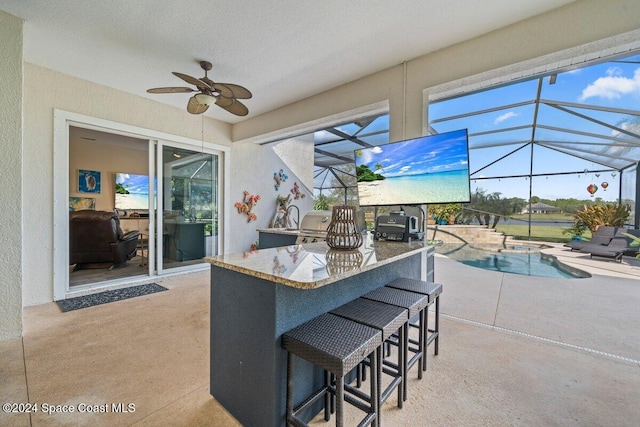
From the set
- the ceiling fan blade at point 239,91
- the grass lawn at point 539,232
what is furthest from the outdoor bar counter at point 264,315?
the grass lawn at point 539,232

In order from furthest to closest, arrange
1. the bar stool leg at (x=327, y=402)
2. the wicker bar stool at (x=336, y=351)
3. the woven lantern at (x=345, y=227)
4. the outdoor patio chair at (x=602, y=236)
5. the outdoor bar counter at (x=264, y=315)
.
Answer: the outdoor patio chair at (x=602, y=236)
the woven lantern at (x=345, y=227)
the bar stool leg at (x=327, y=402)
the outdoor bar counter at (x=264, y=315)
the wicker bar stool at (x=336, y=351)

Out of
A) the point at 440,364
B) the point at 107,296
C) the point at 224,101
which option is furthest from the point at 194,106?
the point at 440,364

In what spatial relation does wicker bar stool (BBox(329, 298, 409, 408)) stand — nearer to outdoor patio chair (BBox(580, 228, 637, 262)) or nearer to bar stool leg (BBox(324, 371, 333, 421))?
bar stool leg (BBox(324, 371, 333, 421))

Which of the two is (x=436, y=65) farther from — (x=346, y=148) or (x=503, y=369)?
(x=346, y=148)

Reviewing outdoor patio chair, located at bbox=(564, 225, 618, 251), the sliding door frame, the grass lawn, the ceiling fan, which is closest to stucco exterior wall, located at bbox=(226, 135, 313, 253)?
the sliding door frame

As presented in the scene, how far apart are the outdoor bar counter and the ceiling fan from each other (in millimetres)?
1932

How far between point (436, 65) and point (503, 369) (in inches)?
104

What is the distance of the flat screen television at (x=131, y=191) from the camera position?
657 centimetres

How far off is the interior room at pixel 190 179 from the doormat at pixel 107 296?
3.4 inches

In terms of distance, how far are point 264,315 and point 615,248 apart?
24.8 ft

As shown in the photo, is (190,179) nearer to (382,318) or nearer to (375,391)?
(382,318)

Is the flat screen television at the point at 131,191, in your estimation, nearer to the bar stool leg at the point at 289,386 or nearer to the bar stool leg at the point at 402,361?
the bar stool leg at the point at 289,386

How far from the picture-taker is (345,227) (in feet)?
5.75

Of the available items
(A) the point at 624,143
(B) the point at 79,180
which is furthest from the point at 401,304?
(B) the point at 79,180
